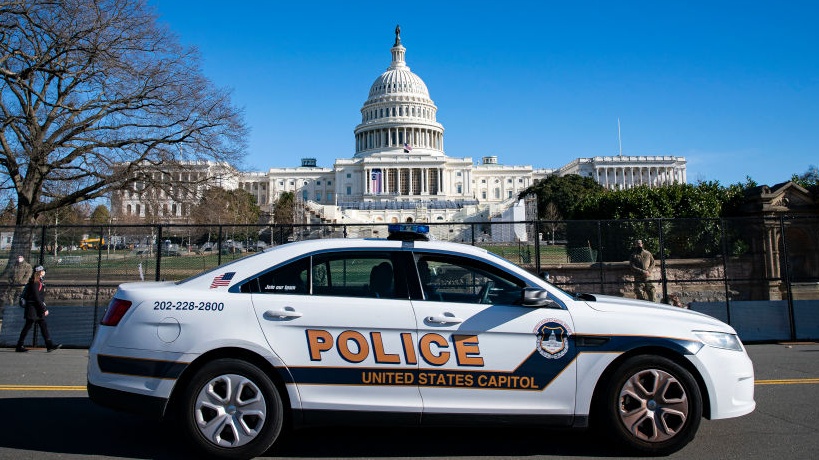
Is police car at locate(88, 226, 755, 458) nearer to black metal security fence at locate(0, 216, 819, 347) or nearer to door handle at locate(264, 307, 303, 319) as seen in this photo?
door handle at locate(264, 307, 303, 319)

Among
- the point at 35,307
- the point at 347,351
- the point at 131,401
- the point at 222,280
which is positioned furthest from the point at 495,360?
the point at 35,307

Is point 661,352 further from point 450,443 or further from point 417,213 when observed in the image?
point 417,213

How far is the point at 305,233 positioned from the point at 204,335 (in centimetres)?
983

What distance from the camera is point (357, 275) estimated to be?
14.5 ft

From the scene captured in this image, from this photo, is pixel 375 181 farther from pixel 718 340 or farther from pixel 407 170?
pixel 718 340

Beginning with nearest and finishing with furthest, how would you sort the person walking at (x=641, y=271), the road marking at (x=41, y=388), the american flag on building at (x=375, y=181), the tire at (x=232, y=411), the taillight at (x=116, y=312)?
1. the tire at (x=232, y=411)
2. the taillight at (x=116, y=312)
3. the road marking at (x=41, y=388)
4. the person walking at (x=641, y=271)
5. the american flag on building at (x=375, y=181)

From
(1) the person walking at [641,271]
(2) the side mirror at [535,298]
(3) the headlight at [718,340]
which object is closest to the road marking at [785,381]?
(3) the headlight at [718,340]

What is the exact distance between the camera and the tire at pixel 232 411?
3980 millimetres

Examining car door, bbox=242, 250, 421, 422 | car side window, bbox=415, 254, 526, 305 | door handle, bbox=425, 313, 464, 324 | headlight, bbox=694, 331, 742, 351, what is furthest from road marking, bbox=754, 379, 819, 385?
car door, bbox=242, 250, 421, 422

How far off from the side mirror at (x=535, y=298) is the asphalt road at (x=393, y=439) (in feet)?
3.85

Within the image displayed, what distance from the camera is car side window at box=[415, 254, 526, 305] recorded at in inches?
167

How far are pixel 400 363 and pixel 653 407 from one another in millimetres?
1951

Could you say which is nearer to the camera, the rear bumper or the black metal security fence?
the rear bumper

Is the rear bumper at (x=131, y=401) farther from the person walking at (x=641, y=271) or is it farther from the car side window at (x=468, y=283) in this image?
the person walking at (x=641, y=271)
